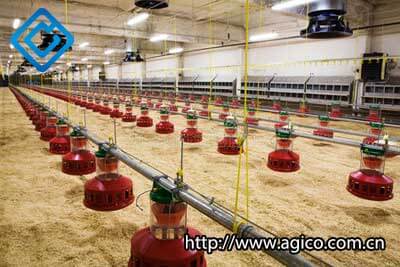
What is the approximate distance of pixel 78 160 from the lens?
302 centimetres

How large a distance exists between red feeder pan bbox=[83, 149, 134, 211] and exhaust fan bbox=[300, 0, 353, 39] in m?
3.16

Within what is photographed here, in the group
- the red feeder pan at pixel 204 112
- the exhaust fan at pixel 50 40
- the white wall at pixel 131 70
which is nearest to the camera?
the exhaust fan at pixel 50 40

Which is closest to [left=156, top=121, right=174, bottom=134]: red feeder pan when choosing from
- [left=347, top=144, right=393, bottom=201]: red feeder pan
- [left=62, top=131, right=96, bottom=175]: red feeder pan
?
[left=62, top=131, right=96, bottom=175]: red feeder pan

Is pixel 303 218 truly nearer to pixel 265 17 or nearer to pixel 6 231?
pixel 6 231

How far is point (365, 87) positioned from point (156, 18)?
316 inches

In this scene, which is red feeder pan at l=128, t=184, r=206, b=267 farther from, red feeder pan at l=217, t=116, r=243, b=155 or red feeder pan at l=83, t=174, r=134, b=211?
red feeder pan at l=217, t=116, r=243, b=155

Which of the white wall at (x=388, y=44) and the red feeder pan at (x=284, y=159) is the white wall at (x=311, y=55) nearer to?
the white wall at (x=388, y=44)

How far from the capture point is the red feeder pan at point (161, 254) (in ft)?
4.05

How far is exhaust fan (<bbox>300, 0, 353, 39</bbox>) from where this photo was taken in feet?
12.4

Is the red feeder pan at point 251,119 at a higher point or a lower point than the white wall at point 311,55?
lower

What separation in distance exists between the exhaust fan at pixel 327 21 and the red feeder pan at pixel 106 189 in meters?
3.16

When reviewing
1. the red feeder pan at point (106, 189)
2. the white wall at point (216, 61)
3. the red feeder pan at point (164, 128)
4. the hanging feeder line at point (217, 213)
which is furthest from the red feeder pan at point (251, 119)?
the white wall at point (216, 61)

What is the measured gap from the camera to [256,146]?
5324mm

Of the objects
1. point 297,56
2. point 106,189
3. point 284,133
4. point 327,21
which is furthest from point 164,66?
point 106,189
